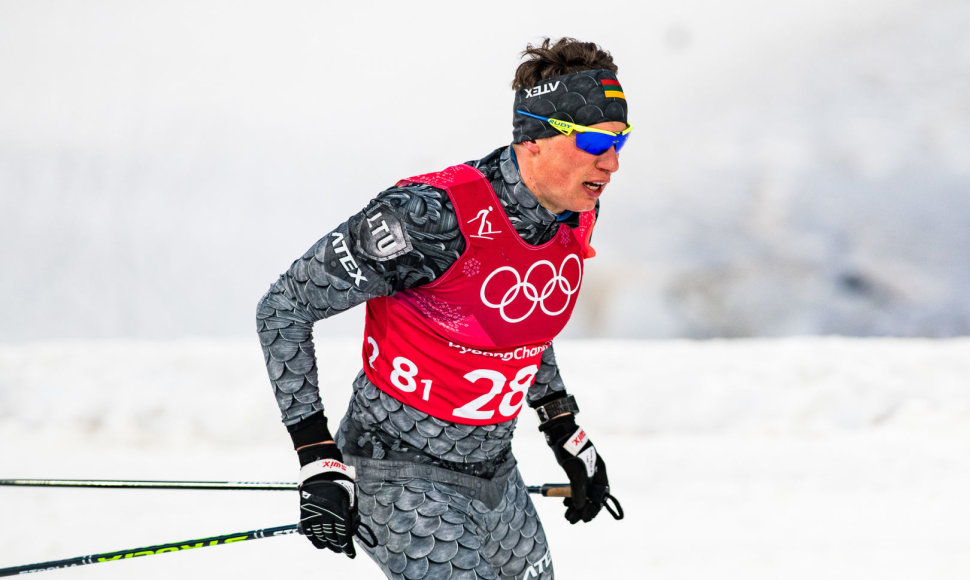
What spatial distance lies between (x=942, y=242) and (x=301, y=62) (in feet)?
32.6

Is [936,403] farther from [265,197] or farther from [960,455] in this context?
[265,197]

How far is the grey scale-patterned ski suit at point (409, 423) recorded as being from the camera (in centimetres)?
162

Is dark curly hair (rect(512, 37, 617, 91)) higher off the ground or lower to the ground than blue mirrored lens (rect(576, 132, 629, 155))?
higher

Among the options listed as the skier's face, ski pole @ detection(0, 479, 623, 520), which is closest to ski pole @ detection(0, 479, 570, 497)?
ski pole @ detection(0, 479, 623, 520)

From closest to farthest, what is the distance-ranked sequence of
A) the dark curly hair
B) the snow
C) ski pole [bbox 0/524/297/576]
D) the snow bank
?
the dark curly hair, ski pole [bbox 0/524/297/576], the snow, the snow bank

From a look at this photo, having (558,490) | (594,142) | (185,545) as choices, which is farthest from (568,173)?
(185,545)

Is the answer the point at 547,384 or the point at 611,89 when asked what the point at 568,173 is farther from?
the point at 547,384

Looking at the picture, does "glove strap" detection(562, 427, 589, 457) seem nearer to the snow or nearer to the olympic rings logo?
the olympic rings logo

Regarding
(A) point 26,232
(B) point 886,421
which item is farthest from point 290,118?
(B) point 886,421

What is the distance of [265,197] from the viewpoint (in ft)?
44.7

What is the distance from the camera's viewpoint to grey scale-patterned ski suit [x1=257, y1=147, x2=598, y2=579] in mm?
1615

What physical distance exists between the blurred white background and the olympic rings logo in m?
10.2

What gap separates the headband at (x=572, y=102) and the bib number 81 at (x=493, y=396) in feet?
1.58

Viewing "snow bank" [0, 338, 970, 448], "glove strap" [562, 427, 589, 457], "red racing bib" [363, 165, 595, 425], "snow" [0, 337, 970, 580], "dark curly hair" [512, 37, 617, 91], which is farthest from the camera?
"snow bank" [0, 338, 970, 448]
